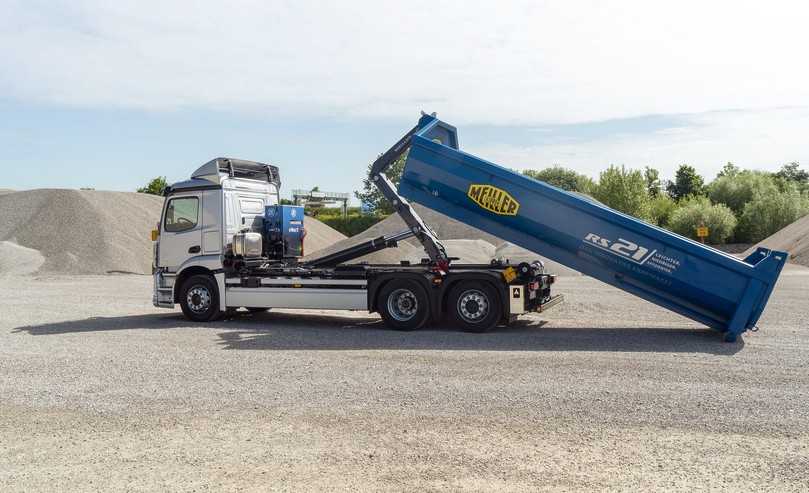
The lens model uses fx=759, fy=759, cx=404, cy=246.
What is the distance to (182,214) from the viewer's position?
15445 millimetres

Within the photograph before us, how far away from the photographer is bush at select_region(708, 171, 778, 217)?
60.1 m

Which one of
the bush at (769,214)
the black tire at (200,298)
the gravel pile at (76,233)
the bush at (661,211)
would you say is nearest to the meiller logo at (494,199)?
the black tire at (200,298)

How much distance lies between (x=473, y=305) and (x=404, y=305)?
131 centimetres

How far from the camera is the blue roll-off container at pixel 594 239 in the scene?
1195cm

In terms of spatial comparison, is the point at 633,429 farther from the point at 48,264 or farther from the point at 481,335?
the point at 48,264

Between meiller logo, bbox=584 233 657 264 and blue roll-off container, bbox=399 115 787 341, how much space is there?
0.02 m

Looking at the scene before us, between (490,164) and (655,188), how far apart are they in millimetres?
80950

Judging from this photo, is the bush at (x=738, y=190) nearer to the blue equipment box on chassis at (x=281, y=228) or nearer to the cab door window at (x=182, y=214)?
the blue equipment box on chassis at (x=281, y=228)

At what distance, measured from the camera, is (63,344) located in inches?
498

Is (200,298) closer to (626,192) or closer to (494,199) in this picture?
(494,199)

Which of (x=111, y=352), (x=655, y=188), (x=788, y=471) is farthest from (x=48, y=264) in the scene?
(x=655, y=188)

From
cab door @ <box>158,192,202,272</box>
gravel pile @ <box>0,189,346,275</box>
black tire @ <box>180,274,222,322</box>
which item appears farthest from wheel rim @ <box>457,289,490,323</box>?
gravel pile @ <box>0,189,346,275</box>

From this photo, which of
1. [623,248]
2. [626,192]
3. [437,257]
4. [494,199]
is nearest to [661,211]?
[626,192]

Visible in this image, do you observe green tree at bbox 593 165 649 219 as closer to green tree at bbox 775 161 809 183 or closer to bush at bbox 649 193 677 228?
bush at bbox 649 193 677 228
